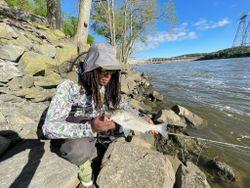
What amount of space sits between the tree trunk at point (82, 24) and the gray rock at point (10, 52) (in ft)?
15.5

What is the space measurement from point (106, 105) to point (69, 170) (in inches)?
46.9

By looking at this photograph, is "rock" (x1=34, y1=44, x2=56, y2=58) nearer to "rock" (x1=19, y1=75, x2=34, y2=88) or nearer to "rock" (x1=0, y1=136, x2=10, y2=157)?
"rock" (x1=19, y1=75, x2=34, y2=88)

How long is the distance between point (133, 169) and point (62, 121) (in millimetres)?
1518

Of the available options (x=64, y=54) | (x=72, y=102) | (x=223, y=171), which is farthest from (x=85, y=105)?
(x=64, y=54)

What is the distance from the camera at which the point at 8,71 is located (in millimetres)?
5918

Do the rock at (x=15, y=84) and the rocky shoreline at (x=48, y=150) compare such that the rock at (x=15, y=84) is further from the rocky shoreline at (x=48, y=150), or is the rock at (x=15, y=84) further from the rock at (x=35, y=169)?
the rock at (x=35, y=169)

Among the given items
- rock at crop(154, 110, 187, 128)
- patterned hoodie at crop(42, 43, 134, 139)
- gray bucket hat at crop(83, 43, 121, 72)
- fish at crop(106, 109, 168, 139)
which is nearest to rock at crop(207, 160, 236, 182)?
rock at crop(154, 110, 187, 128)

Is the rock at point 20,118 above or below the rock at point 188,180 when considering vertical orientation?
above

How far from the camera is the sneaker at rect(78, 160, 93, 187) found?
349 centimetres

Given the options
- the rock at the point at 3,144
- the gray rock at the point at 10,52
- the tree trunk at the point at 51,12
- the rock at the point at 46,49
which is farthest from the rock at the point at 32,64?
the tree trunk at the point at 51,12

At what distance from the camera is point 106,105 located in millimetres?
3633

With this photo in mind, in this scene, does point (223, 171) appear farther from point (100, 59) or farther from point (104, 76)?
point (100, 59)

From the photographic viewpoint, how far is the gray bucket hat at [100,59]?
2.82 metres

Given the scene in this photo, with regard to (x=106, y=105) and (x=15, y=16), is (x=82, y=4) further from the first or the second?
(x=106, y=105)
